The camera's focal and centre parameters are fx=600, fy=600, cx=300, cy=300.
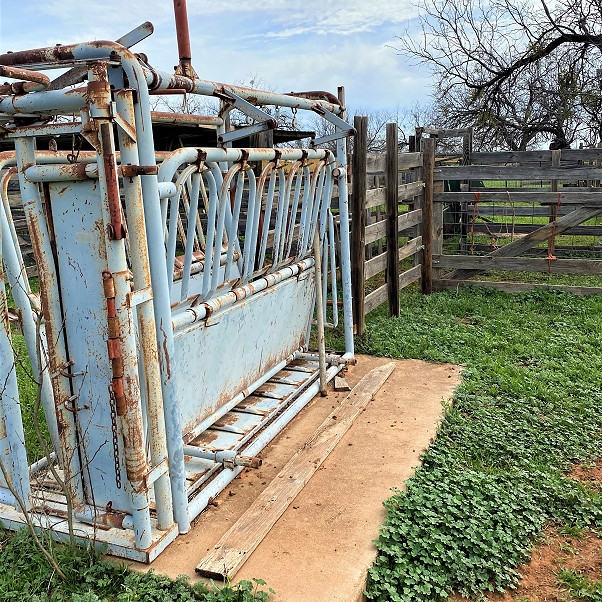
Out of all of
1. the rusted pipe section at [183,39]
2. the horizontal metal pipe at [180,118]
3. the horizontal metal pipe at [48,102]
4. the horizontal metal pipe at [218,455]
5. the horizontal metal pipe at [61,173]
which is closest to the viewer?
the horizontal metal pipe at [48,102]

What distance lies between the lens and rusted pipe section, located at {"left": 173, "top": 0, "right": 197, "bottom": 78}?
3201 mm

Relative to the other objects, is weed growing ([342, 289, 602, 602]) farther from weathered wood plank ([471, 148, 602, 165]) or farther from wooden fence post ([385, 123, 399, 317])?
weathered wood plank ([471, 148, 602, 165])

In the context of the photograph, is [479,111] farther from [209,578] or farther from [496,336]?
[209,578]

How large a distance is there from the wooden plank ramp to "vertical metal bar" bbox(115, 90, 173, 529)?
1.06 ft

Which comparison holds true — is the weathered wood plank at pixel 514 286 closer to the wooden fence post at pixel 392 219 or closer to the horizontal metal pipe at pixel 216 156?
the wooden fence post at pixel 392 219

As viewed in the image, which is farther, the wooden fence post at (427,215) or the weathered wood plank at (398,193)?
the wooden fence post at (427,215)

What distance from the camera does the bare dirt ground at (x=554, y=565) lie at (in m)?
2.68

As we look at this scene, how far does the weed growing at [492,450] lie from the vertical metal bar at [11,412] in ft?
5.44

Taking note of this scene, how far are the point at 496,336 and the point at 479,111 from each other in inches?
415

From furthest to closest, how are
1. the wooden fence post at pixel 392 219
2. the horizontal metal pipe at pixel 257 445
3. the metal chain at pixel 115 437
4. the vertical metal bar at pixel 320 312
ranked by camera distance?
the wooden fence post at pixel 392 219 < the vertical metal bar at pixel 320 312 < the horizontal metal pipe at pixel 257 445 < the metal chain at pixel 115 437

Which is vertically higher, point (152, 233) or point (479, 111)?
point (479, 111)

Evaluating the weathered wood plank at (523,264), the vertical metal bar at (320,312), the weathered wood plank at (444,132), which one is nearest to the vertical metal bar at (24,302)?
the vertical metal bar at (320,312)

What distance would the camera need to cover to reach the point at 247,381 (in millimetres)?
4180

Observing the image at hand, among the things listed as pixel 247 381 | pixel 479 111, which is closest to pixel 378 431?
pixel 247 381
